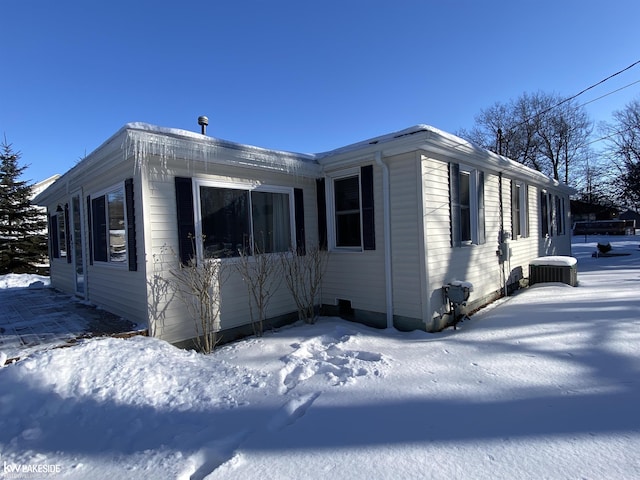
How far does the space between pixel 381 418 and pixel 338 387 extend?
0.65m

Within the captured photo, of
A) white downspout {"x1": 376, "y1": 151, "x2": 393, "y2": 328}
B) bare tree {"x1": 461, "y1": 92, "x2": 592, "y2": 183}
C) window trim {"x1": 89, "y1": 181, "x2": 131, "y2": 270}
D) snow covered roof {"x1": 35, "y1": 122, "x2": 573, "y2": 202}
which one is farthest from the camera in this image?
bare tree {"x1": 461, "y1": 92, "x2": 592, "y2": 183}

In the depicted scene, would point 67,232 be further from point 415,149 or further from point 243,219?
point 415,149

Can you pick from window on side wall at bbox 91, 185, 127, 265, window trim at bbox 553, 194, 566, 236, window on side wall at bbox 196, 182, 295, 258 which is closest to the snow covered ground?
window on side wall at bbox 196, 182, 295, 258

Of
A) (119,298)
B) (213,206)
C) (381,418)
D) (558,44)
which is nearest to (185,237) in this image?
(213,206)

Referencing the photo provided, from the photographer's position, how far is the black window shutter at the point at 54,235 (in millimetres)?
8820

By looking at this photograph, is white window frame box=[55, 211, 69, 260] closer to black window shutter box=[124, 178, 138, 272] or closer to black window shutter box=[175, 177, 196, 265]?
black window shutter box=[124, 178, 138, 272]

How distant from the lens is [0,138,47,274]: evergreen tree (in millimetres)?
15641

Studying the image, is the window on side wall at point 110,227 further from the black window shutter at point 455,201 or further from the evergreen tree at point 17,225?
the evergreen tree at point 17,225

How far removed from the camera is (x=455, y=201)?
5.78 m

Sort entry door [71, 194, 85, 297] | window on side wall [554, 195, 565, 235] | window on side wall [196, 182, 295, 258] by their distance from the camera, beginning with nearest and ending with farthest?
window on side wall [196, 182, 295, 258] → entry door [71, 194, 85, 297] → window on side wall [554, 195, 565, 235]

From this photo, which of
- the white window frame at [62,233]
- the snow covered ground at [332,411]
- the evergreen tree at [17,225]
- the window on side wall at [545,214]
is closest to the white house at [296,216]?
the white window frame at [62,233]

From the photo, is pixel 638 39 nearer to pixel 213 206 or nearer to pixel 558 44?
pixel 558 44

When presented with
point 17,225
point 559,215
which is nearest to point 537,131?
point 559,215

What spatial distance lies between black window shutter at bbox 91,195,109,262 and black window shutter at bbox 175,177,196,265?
77.0 inches
